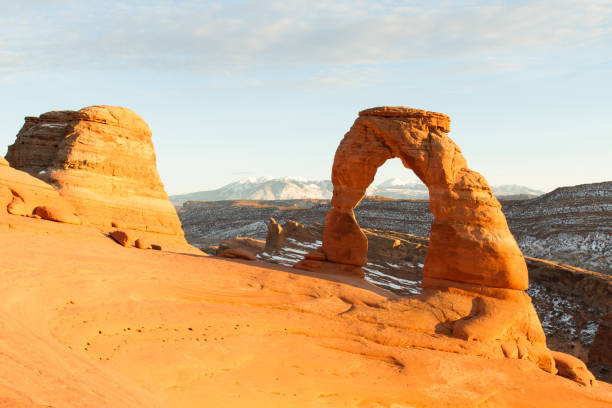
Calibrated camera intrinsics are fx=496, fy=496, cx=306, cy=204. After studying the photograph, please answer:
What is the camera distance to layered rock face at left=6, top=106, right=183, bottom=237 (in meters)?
18.4

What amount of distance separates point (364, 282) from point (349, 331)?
4312mm

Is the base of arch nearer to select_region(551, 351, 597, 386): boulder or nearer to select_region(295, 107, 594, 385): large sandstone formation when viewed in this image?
select_region(295, 107, 594, 385): large sandstone formation

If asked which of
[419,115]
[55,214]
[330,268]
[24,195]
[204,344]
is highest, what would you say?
[419,115]

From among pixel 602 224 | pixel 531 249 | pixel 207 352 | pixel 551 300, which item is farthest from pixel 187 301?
pixel 602 224

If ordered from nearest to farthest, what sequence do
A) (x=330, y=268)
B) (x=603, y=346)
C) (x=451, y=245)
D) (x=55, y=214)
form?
(x=451, y=245) → (x=55, y=214) → (x=330, y=268) → (x=603, y=346)

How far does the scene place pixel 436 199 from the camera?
1422 cm

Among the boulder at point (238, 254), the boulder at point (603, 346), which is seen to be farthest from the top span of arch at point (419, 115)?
the boulder at point (603, 346)

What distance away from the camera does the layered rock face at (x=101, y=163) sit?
1841 centimetres

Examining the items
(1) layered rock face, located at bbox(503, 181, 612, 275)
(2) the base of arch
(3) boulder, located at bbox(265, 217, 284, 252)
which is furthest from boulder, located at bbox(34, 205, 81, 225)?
(1) layered rock face, located at bbox(503, 181, 612, 275)

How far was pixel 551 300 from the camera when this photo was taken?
27.7 m

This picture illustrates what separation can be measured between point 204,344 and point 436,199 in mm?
8206

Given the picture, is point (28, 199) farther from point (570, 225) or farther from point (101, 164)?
point (570, 225)

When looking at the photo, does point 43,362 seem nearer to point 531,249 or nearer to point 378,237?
point 378,237

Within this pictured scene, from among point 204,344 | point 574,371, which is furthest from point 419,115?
point 204,344
